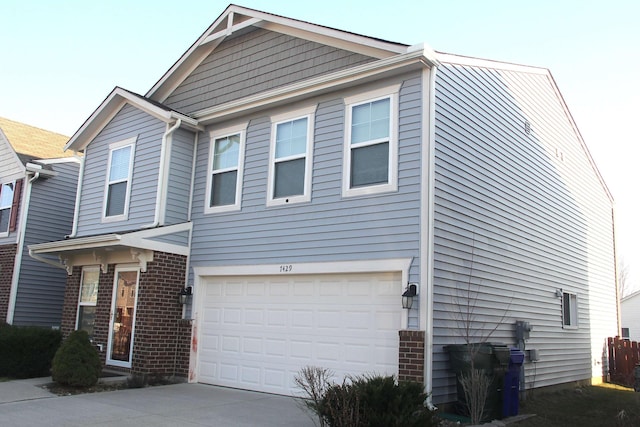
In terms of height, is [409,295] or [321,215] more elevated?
[321,215]

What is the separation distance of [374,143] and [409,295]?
265 centimetres

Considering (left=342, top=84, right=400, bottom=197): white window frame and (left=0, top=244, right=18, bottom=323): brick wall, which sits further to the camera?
(left=0, top=244, right=18, bottom=323): brick wall

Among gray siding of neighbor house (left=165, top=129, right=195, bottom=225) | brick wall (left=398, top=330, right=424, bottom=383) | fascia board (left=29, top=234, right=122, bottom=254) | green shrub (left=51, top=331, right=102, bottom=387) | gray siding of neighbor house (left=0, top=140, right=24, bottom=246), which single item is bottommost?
green shrub (left=51, top=331, right=102, bottom=387)

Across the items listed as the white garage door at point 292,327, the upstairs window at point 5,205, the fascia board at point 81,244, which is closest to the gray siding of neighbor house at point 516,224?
the white garage door at point 292,327

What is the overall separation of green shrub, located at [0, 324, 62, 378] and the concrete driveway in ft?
2.95

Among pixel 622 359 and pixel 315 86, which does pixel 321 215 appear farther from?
pixel 622 359

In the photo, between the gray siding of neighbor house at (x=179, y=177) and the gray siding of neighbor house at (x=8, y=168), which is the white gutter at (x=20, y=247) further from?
the gray siding of neighbor house at (x=179, y=177)

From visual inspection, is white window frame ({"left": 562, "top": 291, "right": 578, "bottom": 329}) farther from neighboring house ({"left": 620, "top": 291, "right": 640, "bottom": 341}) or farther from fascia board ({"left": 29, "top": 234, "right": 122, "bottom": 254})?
neighboring house ({"left": 620, "top": 291, "right": 640, "bottom": 341})

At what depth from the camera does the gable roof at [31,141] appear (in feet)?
57.7

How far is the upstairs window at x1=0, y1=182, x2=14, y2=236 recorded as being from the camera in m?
17.1

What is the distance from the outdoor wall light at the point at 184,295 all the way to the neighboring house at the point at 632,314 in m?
30.1

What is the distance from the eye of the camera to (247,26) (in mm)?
12195

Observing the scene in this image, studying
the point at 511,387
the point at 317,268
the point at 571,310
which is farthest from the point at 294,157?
the point at 571,310

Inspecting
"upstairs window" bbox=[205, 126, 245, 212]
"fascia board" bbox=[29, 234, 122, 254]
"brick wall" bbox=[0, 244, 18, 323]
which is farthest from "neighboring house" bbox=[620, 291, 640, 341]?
"brick wall" bbox=[0, 244, 18, 323]
